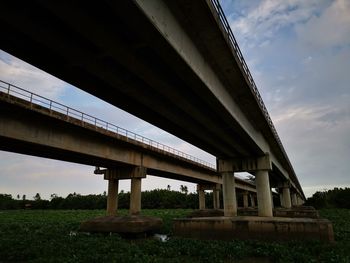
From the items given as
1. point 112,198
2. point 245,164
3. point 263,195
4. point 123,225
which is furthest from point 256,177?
point 112,198

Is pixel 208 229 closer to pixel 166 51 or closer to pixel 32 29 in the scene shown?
pixel 166 51

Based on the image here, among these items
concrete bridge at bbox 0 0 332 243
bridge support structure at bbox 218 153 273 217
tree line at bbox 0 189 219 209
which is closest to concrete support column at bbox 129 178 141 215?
bridge support structure at bbox 218 153 273 217

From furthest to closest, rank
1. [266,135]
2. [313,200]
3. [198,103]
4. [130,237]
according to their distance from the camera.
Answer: [313,200]
[266,135]
[130,237]
[198,103]

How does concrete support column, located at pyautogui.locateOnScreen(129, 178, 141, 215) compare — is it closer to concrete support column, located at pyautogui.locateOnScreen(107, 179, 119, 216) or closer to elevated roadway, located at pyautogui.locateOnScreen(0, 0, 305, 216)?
concrete support column, located at pyautogui.locateOnScreen(107, 179, 119, 216)

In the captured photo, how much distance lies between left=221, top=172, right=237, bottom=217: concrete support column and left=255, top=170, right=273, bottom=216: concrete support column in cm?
250

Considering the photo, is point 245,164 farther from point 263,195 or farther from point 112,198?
point 112,198

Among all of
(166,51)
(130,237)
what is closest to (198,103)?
(166,51)

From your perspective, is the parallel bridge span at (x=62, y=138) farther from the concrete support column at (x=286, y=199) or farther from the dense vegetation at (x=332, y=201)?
the dense vegetation at (x=332, y=201)

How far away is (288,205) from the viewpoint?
58625mm

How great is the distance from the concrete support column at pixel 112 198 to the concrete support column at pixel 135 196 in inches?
140

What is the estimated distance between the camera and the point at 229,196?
92.4ft

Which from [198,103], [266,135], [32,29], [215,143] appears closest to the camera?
[32,29]

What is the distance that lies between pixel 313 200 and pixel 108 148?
66.8 metres

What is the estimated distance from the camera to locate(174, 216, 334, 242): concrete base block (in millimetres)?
16636
